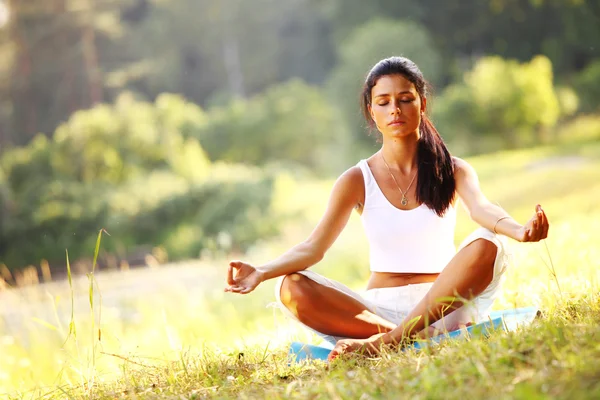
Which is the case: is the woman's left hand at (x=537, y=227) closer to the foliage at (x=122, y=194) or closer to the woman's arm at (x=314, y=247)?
the woman's arm at (x=314, y=247)

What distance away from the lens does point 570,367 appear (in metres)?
1.58

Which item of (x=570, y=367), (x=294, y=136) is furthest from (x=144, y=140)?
(x=570, y=367)

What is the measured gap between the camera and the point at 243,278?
2.46 metres

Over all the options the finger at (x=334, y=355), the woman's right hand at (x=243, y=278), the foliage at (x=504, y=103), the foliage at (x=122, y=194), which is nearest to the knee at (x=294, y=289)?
the woman's right hand at (x=243, y=278)

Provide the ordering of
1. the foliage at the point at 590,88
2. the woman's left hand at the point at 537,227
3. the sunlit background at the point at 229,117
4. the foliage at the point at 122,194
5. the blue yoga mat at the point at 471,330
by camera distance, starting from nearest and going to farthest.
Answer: the woman's left hand at the point at 537,227 → the blue yoga mat at the point at 471,330 → the sunlit background at the point at 229,117 → the foliage at the point at 122,194 → the foliage at the point at 590,88

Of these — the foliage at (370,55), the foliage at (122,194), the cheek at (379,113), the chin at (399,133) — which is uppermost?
the foliage at (370,55)

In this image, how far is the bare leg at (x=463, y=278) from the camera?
7.82 ft

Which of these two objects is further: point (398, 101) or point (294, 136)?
point (294, 136)

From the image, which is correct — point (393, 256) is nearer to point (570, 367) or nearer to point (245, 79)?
point (570, 367)

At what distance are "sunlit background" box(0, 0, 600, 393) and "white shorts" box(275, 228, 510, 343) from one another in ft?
22.6

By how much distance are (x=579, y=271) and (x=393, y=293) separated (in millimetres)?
1143

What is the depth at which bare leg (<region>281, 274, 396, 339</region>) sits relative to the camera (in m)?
2.51

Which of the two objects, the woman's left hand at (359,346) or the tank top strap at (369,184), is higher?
the tank top strap at (369,184)

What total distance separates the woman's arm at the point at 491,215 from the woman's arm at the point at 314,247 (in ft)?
1.25
